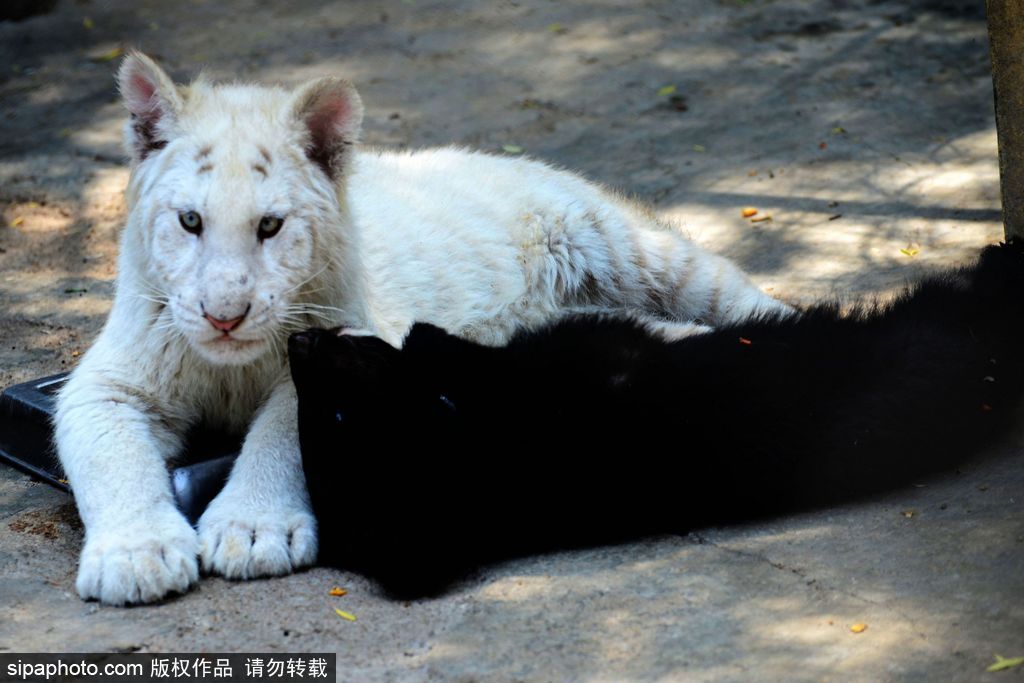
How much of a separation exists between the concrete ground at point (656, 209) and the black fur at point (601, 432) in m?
0.12

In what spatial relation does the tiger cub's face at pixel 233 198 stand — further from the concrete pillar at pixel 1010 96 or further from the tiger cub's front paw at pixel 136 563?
the concrete pillar at pixel 1010 96

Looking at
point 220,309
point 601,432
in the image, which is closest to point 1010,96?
point 601,432

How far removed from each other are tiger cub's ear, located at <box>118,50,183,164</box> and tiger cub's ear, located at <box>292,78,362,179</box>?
1.34 feet

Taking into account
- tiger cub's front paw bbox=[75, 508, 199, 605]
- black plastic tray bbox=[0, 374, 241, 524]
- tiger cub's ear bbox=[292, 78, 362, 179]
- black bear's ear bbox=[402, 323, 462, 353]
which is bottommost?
black plastic tray bbox=[0, 374, 241, 524]

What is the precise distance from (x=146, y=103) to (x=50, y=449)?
4.63 ft

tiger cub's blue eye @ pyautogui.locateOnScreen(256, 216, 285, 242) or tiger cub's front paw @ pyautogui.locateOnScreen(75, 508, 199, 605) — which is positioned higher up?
tiger cub's blue eye @ pyautogui.locateOnScreen(256, 216, 285, 242)

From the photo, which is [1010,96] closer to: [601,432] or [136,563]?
[601,432]

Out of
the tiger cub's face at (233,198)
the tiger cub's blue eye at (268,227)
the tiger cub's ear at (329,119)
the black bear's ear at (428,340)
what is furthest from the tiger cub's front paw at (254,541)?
the tiger cub's ear at (329,119)

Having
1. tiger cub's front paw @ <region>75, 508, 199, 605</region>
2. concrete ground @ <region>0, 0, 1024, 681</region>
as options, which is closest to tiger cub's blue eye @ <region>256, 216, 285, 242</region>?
tiger cub's front paw @ <region>75, 508, 199, 605</region>

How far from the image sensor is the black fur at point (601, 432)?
368 cm

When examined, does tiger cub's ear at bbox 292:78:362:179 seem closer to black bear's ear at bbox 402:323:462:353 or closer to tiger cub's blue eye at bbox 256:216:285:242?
tiger cub's blue eye at bbox 256:216:285:242

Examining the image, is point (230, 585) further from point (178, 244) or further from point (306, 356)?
point (178, 244)

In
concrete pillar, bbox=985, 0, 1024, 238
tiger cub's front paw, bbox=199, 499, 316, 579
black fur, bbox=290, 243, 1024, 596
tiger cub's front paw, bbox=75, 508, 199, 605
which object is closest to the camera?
tiger cub's front paw, bbox=75, 508, 199, 605

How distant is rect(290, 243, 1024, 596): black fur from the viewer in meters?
3.68
